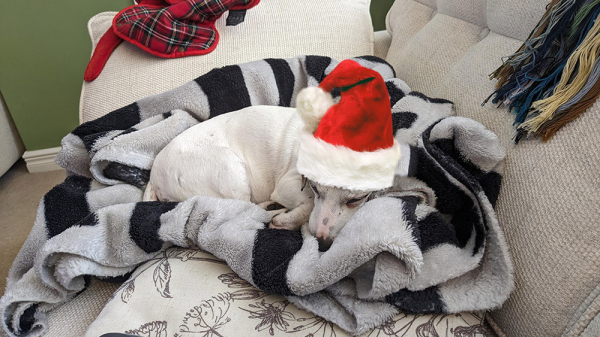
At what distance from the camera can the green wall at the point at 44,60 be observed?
1.96m

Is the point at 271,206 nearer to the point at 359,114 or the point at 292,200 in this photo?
the point at 292,200

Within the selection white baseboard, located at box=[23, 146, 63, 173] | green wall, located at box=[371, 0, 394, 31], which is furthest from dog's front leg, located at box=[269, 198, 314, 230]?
white baseboard, located at box=[23, 146, 63, 173]

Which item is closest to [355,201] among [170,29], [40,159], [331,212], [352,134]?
[331,212]

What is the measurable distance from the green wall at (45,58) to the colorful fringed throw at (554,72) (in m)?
1.44

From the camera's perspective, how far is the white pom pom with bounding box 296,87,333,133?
0.71 m

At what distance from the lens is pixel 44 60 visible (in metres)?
2.06

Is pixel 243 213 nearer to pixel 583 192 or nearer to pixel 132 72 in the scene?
pixel 583 192

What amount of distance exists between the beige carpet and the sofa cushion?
2.96ft

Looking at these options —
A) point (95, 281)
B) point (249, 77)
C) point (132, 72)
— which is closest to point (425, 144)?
point (249, 77)

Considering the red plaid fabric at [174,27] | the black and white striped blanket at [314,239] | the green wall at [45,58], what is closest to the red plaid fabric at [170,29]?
the red plaid fabric at [174,27]

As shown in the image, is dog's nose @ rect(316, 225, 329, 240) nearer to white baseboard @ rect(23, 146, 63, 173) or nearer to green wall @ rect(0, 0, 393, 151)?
green wall @ rect(0, 0, 393, 151)

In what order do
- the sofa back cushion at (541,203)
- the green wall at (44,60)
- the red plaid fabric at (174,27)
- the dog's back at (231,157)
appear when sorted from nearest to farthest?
the sofa back cushion at (541,203) → the dog's back at (231,157) → the red plaid fabric at (174,27) → the green wall at (44,60)

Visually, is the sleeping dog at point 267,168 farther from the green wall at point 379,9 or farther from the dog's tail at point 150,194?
the green wall at point 379,9

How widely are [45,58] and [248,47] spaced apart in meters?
1.46
